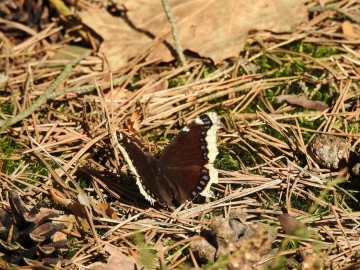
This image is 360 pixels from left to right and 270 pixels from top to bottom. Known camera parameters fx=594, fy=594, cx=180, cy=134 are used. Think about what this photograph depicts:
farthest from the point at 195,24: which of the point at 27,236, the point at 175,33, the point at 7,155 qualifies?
the point at 27,236

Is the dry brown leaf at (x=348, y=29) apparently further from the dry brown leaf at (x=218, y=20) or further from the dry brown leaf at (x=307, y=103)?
the dry brown leaf at (x=307, y=103)

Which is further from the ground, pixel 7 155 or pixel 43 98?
pixel 43 98

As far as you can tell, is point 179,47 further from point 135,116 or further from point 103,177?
point 103,177

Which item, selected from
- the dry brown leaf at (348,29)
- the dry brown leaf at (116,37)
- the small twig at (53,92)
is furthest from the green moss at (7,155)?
the dry brown leaf at (348,29)

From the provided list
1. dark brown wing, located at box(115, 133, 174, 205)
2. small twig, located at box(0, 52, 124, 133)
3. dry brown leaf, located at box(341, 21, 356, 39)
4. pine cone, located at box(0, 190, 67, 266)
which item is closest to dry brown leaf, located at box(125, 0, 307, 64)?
dry brown leaf, located at box(341, 21, 356, 39)

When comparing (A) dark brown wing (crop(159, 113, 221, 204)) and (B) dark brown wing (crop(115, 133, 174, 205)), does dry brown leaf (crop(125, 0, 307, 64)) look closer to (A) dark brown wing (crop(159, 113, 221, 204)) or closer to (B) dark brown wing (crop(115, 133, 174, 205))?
(A) dark brown wing (crop(159, 113, 221, 204))

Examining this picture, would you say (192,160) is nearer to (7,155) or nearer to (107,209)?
(107,209)

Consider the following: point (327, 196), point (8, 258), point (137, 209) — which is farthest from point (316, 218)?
point (8, 258)
